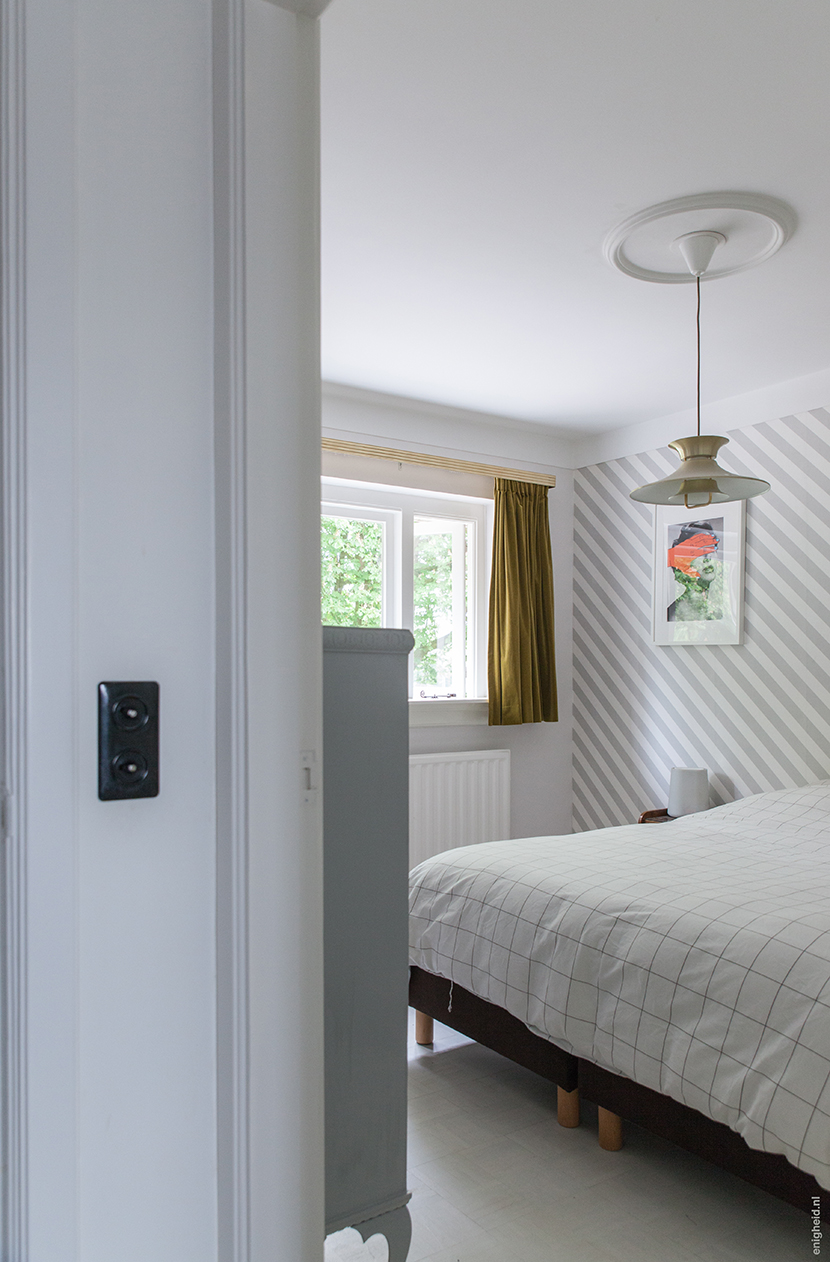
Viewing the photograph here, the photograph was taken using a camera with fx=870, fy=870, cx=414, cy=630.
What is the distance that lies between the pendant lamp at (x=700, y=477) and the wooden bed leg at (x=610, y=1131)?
1622 mm

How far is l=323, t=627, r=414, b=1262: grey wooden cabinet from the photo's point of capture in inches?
46.7

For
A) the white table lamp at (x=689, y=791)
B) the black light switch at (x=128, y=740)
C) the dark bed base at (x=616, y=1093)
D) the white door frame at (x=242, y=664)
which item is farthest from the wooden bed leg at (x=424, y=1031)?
the black light switch at (x=128, y=740)

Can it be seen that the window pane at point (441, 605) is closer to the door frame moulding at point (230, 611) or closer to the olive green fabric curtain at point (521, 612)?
the olive green fabric curtain at point (521, 612)

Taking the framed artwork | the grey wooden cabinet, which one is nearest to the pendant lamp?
the grey wooden cabinet

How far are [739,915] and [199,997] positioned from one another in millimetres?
1496

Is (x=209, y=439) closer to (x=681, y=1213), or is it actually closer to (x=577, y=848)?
(x=681, y=1213)

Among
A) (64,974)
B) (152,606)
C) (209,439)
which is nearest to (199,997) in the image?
(64,974)

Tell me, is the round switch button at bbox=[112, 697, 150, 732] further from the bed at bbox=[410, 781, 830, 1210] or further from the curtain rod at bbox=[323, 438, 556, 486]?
the curtain rod at bbox=[323, 438, 556, 486]

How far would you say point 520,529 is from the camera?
458cm

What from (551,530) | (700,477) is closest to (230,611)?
(700,477)

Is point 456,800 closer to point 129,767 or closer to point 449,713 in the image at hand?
point 449,713

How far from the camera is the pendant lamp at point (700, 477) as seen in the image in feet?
7.77

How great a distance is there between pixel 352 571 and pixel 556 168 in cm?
238

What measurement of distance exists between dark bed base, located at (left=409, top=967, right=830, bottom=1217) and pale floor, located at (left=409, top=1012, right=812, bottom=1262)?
0.15 m
